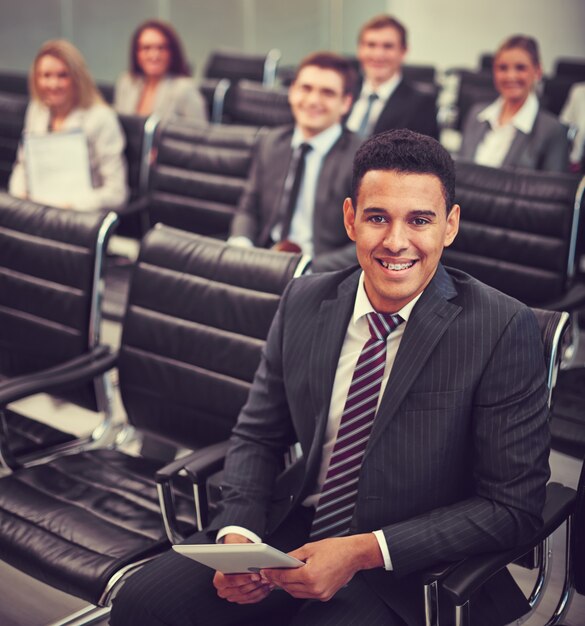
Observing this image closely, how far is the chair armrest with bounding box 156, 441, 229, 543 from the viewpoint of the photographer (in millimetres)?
1917

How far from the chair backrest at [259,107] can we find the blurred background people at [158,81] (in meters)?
0.23

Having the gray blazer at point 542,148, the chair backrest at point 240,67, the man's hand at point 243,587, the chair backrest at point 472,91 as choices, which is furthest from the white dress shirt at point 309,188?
the chair backrest at point 240,67

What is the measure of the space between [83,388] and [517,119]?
2.62 meters

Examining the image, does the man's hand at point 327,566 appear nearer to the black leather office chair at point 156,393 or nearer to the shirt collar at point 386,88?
the black leather office chair at point 156,393

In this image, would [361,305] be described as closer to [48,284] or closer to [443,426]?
[443,426]

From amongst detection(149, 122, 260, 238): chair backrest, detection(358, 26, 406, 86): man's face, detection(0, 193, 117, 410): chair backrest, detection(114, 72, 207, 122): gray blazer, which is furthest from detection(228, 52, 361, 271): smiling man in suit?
detection(114, 72, 207, 122): gray blazer

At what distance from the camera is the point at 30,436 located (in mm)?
2484

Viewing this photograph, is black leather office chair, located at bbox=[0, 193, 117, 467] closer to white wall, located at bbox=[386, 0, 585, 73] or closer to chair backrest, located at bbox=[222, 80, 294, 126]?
chair backrest, located at bbox=[222, 80, 294, 126]

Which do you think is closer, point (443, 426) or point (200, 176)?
point (443, 426)

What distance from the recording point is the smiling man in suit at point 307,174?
3.40m

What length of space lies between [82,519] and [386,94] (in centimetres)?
323

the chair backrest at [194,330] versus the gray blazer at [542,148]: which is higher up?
the gray blazer at [542,148]

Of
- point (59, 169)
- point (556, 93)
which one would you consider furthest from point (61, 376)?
point (556, 93)

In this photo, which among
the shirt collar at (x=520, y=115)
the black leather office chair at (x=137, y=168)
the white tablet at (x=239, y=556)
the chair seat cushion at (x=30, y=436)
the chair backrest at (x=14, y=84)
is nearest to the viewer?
the white tablet at (x=239, y=556)
